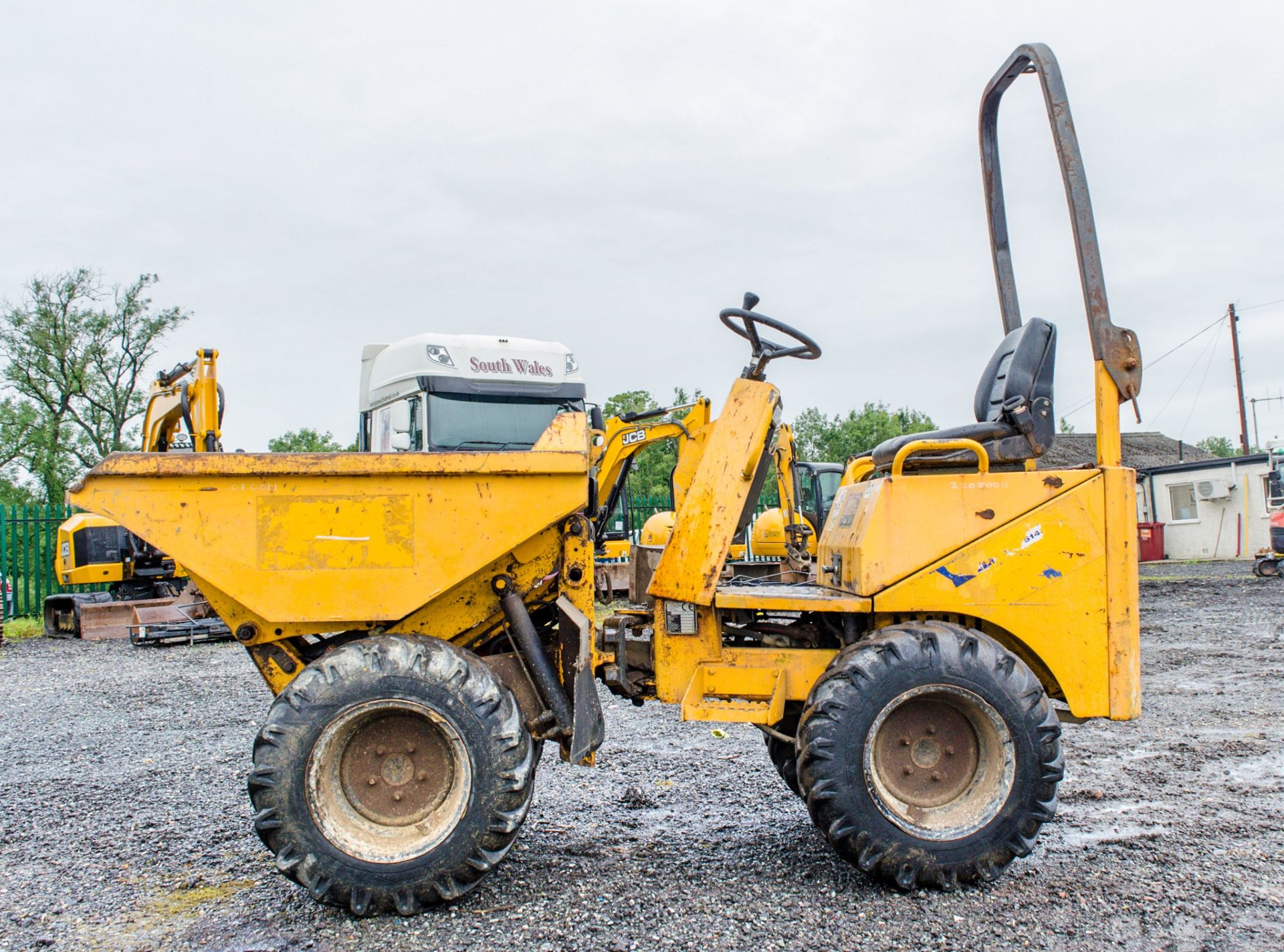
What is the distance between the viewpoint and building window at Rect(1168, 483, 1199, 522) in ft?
90.6

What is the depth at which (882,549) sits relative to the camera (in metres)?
3.75

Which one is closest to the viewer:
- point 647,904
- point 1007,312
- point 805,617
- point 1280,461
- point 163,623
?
point 647,904

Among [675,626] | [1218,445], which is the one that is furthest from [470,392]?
[1218,445]

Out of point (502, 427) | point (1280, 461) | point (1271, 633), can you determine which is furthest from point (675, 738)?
point (1280, 461)

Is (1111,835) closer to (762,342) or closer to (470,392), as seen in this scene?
(762,342)

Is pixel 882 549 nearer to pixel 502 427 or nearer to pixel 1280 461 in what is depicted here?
pixel 502 427

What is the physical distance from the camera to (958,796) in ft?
11.9

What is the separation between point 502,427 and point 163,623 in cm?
547

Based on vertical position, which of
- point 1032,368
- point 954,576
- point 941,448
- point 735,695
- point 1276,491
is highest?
point 1032,368

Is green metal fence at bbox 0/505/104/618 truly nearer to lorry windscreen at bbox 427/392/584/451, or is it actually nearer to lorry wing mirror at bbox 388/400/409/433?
lorry wing mirror at bbox 388/400/409/433

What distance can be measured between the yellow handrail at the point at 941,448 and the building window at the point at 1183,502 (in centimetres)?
2734

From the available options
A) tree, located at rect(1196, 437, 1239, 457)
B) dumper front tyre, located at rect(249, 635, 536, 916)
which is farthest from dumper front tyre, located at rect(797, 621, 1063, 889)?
tree, located at rect(1196, 437, 1239, 457)

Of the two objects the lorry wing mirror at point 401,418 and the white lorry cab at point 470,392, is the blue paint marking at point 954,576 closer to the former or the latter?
the white lorry cab at point 470,392

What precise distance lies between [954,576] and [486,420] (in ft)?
22.4
